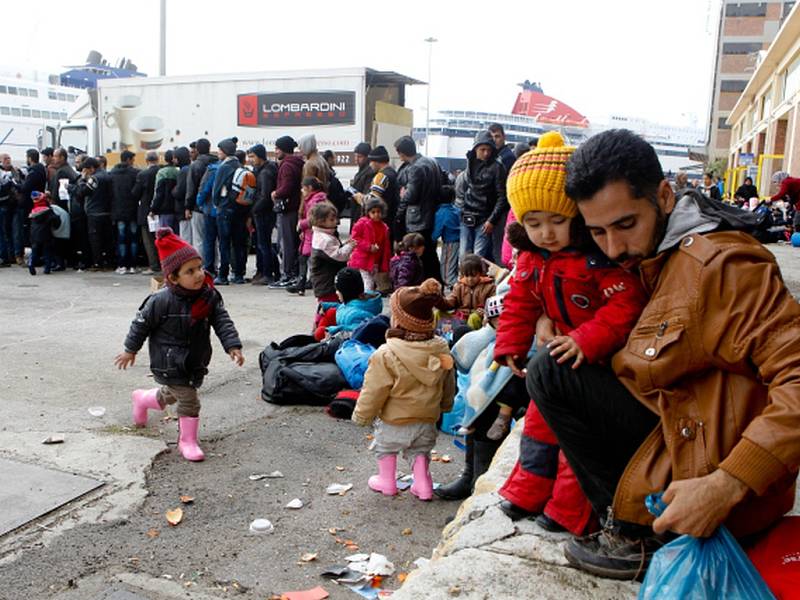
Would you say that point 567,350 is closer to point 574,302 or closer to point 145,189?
point 574,302

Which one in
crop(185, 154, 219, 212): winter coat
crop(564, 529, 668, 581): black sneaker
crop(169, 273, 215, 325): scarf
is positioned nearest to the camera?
crop(564, 529, 668, 581): black sneaker

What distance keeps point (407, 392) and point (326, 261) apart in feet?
13.0

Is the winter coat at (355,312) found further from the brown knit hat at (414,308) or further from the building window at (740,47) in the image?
the building window at (740,47)

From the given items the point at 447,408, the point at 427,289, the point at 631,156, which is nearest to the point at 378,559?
the point at 447,408

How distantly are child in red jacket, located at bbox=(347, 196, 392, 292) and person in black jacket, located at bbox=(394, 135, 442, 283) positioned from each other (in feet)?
3.41

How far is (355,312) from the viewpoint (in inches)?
246

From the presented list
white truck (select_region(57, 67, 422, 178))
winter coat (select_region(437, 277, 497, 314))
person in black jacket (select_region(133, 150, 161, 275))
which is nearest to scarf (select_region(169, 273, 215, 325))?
winter coat (select_region(437, 277, 497, 314))

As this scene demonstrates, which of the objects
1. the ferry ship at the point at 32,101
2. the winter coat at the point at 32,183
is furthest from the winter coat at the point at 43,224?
the ferry ship at the point at 32,101

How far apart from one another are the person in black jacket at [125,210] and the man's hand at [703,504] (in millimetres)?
11755

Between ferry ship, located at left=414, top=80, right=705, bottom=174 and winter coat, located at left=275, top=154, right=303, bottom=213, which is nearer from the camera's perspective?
winter coat, located at left=275, top=154, right=303, bottom=213

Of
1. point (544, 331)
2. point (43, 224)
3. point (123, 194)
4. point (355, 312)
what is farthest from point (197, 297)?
point (43, 224)

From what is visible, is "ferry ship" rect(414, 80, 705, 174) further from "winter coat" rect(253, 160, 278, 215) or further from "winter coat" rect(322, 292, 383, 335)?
"winter coat" rect(322, 292, 383, 335)

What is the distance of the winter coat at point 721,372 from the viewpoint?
1796 mm

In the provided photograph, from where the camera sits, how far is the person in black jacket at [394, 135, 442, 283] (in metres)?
9.53
